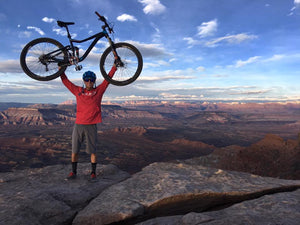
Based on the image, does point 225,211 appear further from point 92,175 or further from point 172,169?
point 92,175

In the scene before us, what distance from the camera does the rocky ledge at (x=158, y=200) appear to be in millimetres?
2420

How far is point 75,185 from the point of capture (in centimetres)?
409

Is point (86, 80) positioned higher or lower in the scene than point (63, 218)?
higher

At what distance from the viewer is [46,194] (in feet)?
11.3

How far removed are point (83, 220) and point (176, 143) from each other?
71961mm

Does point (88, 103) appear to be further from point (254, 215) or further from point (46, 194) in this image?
point (254, 215)

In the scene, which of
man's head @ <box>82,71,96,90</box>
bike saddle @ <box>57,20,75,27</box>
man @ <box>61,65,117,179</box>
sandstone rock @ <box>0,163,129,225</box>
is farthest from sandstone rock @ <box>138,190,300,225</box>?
bike saddle @ <box>57,20,75,27</box>

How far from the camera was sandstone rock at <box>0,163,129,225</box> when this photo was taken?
2842 millimetres

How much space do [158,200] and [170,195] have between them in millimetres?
212

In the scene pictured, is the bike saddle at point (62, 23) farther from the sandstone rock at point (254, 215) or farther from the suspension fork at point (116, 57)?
the sandstone rock at point (254, 215)

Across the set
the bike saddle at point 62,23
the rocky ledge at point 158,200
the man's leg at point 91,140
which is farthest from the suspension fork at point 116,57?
the rocky ledge at point 158,200

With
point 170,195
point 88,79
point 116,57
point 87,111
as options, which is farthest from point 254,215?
point 116,57

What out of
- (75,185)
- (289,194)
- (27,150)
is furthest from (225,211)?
(27,150)

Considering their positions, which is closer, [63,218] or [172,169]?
[63,218]
